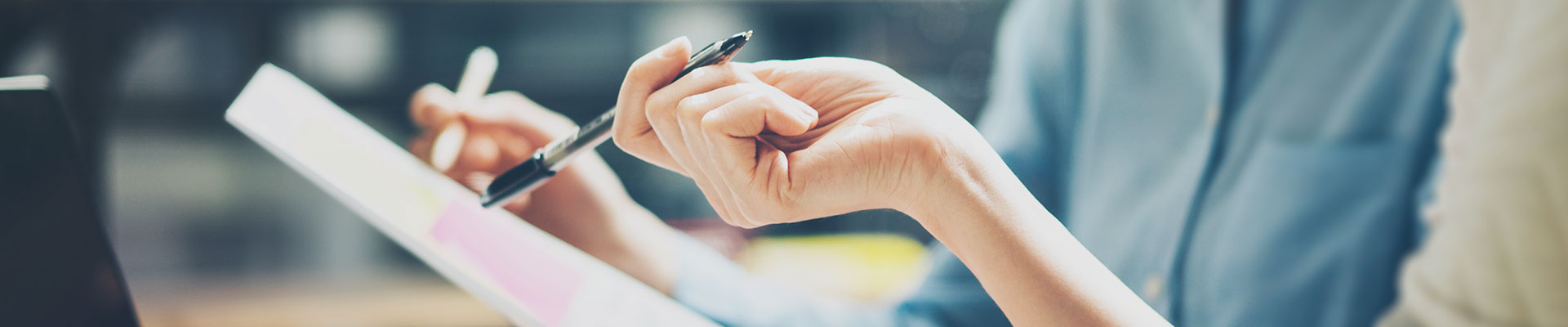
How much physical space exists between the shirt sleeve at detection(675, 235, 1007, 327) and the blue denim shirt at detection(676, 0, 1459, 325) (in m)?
0.09

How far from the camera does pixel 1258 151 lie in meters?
0.45

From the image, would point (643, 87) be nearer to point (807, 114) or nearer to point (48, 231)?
point (807, 114)

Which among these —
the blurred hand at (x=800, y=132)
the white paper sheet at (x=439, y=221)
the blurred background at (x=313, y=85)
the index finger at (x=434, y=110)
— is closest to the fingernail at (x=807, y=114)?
the blurred hand at (x=800, y=132)

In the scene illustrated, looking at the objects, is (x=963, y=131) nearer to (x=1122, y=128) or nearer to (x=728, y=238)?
(x=1122, y=128)

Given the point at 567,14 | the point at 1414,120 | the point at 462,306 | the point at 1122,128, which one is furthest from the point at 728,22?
the point at 1414,120

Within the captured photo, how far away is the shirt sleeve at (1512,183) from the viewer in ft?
0.94

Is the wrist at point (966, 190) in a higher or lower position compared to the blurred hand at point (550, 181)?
higher

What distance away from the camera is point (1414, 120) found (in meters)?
0.41

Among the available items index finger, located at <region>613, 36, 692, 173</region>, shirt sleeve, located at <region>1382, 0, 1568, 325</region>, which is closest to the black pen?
index finger, located at <region>613, 36, 692, 173</region>

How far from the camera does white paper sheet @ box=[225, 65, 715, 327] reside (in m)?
0.36

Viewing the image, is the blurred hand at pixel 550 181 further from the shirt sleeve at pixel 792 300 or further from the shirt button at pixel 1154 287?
the shirt button at pixel 1154 287

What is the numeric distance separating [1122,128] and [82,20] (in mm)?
1332

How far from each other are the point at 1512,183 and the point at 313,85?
4.41 feet

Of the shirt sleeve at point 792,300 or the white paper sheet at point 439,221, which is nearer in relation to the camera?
the white paper sheet at point 439,221
